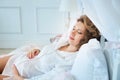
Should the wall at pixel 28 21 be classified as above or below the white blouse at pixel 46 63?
above

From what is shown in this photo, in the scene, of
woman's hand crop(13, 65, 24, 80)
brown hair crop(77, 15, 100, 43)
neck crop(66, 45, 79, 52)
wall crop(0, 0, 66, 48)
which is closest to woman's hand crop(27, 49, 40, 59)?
woman's hand crop(13, 65, 24, 80)

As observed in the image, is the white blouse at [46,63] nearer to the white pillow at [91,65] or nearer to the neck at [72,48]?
the neck at [72,48]

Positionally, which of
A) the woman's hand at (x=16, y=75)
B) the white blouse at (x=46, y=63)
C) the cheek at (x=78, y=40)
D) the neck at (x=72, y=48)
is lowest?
the woman's hand at (x=16, y=75)

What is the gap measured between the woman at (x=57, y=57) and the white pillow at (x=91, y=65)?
0.72 feet

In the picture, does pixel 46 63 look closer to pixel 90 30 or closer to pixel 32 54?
pixel 32 54

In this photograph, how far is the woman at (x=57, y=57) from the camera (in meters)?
1.49

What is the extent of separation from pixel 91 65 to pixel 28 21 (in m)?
2.64

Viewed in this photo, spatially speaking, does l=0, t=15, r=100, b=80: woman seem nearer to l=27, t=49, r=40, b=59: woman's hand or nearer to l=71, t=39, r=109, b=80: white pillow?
l=27, t=49, r=40, b=59: woman's hand

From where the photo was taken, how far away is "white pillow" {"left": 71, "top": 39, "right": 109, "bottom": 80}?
3.71 feet

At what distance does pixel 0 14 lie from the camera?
12.0ft

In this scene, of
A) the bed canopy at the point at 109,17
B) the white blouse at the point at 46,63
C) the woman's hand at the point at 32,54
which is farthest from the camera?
the woman's hand at the point at 32,54

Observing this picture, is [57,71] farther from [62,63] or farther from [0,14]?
[0,14]

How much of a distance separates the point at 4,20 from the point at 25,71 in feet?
7.62

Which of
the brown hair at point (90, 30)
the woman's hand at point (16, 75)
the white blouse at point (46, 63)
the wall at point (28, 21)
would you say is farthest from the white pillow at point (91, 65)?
the wall at point (28, 21)
